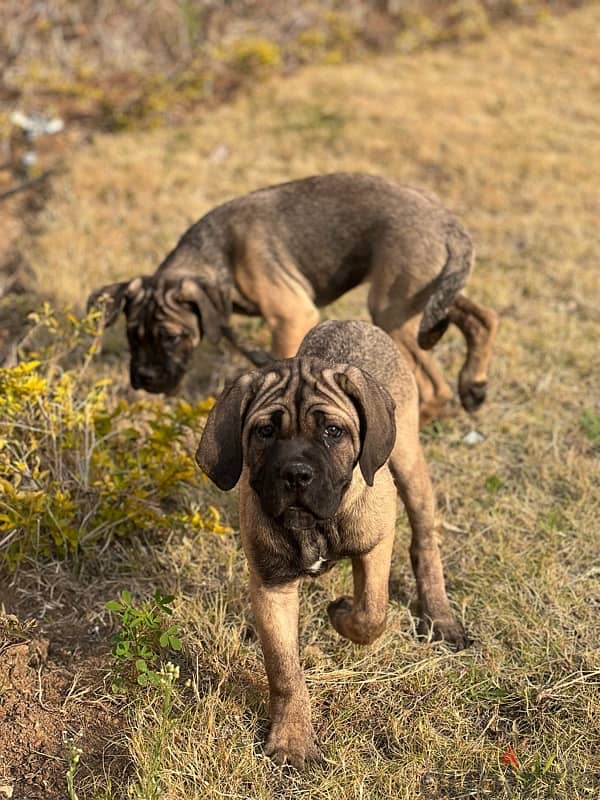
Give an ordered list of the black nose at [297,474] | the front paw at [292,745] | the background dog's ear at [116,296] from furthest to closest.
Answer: the background dog's ear at [116,296]
the front paw at [292,745]
the black nose at [297,474]

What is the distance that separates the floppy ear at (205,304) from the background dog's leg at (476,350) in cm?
164

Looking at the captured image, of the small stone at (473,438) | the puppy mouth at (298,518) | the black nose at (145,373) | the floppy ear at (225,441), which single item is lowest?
the small stone at (473,438)

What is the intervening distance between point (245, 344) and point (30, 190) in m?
5.31

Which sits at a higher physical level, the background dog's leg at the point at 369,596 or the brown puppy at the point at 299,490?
the brown puppy at the point at 299,490

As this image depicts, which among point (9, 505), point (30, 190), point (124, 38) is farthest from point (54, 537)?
point (124, 38)

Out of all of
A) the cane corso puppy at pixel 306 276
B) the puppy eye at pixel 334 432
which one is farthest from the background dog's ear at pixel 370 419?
the cane corso puppy at pixel 306 276

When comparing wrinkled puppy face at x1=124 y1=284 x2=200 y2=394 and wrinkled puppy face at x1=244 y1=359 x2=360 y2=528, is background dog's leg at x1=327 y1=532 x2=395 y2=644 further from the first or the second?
wrinkled puppy face at x1=124 y1=284 x2=200 y2=394

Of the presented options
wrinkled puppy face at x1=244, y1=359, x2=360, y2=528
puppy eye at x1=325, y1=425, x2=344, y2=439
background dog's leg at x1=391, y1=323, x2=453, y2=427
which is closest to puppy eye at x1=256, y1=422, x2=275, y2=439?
wrinkled puppy face at x1=244, y1=359, x2=360, y2=528

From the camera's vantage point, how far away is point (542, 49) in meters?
15.0

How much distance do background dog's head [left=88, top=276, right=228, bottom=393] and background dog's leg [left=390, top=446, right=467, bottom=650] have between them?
2.27 meters

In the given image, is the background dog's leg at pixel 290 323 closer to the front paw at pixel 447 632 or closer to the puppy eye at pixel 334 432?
the front paw at pixel 447 632

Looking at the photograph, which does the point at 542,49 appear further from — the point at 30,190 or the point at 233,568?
the point at 233,568

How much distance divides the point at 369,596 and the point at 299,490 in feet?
3.10

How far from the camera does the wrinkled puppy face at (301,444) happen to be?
3.21 metres
